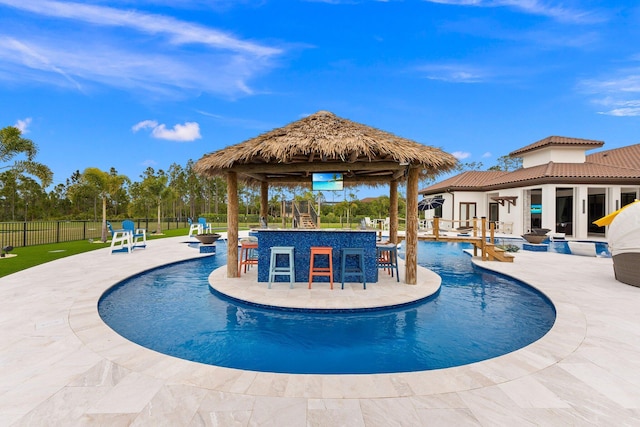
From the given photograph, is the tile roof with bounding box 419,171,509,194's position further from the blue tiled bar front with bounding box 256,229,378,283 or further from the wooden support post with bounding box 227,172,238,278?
the wooden support post with bounding box 227,172,238,278

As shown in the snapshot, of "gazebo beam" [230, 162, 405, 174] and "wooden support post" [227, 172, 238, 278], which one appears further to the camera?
"wooden support post" [227, 172, 238, 278]

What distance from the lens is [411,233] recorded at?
6301 millimetres

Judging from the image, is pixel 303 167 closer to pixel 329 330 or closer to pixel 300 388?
pixel 329 330

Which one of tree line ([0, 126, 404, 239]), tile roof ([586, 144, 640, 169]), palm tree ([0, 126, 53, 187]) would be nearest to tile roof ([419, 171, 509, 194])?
→ tile roof ([586, 144, 640, 169])

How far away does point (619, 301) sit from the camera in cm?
512

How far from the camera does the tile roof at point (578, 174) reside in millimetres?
16344

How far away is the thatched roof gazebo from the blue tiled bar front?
842mm

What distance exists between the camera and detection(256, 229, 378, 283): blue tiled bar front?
619cm

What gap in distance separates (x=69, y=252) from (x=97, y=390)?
11.0 m

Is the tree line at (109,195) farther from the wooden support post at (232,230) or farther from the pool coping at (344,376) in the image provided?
the pool coping at (344,376)

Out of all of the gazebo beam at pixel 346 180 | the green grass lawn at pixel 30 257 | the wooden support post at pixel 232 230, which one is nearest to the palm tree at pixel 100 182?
the green grass lawn at pixel 30 257

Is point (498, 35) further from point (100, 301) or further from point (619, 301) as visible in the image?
point (100, 301)

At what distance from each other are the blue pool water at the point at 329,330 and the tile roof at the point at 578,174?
14630 mm

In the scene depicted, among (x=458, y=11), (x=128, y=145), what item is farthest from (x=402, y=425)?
(x=128, y=145)
